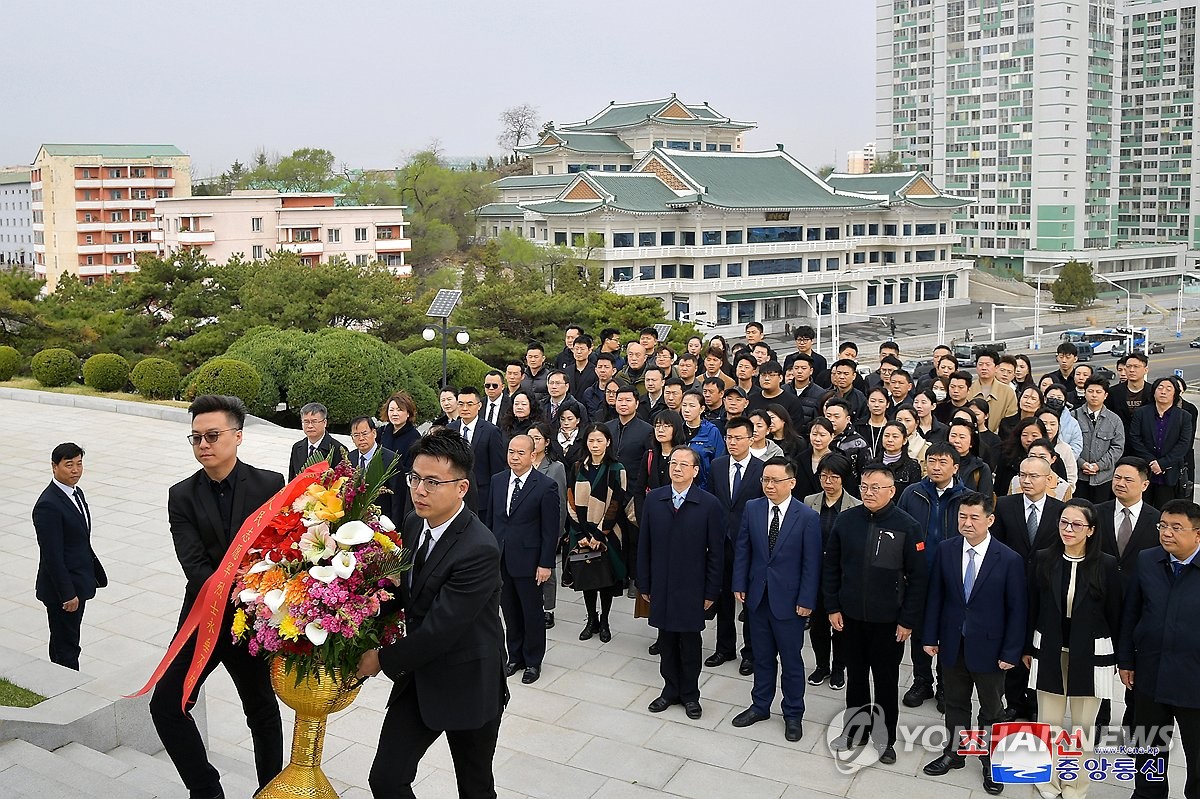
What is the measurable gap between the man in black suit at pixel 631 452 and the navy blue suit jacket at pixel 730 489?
2.14 feet

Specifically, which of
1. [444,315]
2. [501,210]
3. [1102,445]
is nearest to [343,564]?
[1102,445]

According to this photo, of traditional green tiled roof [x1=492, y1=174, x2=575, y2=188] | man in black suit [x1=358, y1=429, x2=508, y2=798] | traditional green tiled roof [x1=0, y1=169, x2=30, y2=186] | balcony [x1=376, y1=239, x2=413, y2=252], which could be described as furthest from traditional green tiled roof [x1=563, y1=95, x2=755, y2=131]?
man in black suit [x1=358, y1=429, x2=508, y2=798]

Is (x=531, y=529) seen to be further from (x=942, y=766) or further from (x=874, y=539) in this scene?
(x=942, y=766)

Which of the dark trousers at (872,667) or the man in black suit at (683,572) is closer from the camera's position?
the dark trousers at (872,667)

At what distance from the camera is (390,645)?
11.6 ft

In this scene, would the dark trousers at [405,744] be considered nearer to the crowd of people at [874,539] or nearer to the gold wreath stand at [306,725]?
the gold wreath stand at [306,725]

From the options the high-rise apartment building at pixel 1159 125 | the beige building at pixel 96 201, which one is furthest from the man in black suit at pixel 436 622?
the high-rise apartment building at pixel 1159 125

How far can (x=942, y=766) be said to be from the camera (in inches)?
206

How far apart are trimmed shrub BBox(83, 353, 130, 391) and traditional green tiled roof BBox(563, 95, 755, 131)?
45400 mm

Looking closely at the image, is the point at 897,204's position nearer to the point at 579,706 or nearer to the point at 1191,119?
the point at 1191,119

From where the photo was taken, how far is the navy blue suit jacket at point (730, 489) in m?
6.52

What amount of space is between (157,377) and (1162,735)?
1532 cm

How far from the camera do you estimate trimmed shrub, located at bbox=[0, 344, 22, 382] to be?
19.2 m

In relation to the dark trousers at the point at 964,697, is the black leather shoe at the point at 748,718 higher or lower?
lower
